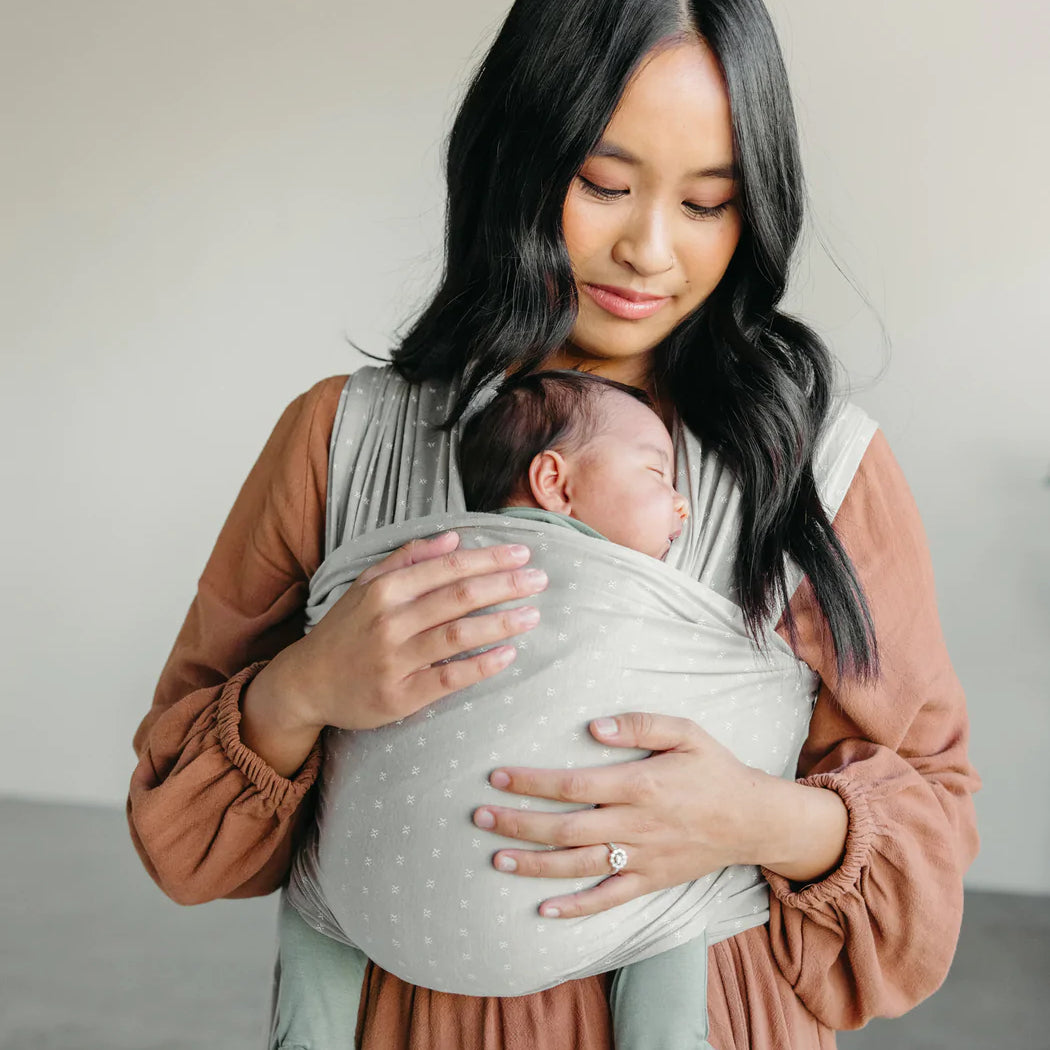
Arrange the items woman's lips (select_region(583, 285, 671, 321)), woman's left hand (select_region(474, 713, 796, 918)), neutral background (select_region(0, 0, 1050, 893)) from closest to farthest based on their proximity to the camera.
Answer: woman's left hand (select_region(474, 713, 796, 918)), woman's lips (select_region(583, 285, 671, 321)), neutral background (select_region(0, 0, 1050, 893))

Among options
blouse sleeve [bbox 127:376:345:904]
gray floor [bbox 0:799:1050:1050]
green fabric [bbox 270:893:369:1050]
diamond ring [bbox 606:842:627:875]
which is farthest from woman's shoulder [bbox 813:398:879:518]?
gray floor [bbox 0:799:1050:1050]

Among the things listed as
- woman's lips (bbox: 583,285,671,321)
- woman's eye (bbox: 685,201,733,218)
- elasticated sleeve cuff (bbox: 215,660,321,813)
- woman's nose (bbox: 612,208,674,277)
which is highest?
woman's eye (bbox: 685,201,733,218)

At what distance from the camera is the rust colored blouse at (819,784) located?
1.07 m

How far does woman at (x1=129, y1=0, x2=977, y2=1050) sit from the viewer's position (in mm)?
1021

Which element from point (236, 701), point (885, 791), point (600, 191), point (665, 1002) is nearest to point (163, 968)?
point (236, 701)

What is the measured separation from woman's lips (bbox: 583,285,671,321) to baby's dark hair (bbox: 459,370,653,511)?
8 cm

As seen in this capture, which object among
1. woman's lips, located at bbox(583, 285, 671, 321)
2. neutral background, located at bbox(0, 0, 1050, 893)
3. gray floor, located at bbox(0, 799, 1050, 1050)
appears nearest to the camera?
woman's lips, located at bbox(583, 285, 671, 321)

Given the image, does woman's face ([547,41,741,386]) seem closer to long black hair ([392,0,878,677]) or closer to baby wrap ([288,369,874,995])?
long black hair ([392,0,878,677])

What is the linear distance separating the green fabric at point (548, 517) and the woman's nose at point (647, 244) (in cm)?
26

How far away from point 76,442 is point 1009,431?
2.55 meters

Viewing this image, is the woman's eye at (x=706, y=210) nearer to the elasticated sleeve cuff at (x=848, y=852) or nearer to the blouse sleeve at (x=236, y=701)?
the blouse sleeve at (x=236, y=701)

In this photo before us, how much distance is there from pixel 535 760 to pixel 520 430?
1.13 feet

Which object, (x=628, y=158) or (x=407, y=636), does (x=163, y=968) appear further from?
(x=628, y=158)

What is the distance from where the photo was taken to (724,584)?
112cm
